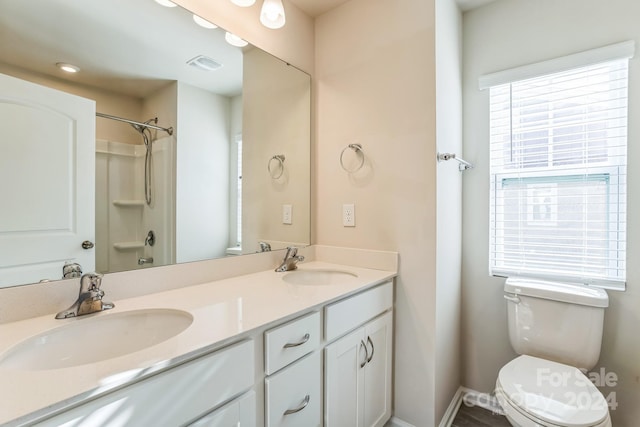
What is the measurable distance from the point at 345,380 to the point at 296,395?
0.99 ft

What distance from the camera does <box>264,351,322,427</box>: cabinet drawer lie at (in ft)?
3.08

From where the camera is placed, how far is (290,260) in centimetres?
169

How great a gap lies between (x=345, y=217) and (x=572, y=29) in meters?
1.60

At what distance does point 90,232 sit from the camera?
105 cm

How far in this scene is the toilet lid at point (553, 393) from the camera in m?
1.07

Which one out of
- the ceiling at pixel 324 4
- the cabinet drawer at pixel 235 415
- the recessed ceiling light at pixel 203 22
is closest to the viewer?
the cabinet drawer at pixel 235 415

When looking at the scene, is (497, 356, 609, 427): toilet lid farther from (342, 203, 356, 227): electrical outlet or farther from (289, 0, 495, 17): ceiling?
(289, 0, 495, 17): ceiling

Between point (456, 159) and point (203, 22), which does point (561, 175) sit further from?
point (203, 22)

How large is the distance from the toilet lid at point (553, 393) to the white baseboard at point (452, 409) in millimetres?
497

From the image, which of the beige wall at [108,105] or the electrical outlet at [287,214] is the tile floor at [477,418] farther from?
the beige wall at [108,105]

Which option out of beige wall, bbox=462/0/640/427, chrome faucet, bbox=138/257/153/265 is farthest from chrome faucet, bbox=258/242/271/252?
beige wall, bbox=462/0/640/427

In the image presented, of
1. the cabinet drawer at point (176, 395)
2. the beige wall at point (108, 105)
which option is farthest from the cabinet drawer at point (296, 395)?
the beige wall at point (108, 105)

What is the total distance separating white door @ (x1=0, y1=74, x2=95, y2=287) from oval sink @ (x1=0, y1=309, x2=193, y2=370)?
0.73 ft

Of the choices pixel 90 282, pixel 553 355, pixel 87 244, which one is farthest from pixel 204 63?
pixel 553 355
